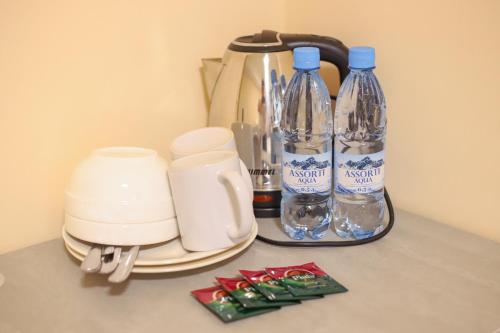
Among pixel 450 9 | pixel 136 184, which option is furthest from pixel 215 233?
pixel 450 9

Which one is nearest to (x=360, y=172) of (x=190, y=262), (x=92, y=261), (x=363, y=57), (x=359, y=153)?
(x=359, y=153)

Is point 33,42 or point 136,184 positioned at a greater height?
point 33,42

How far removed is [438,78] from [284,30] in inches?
14.3

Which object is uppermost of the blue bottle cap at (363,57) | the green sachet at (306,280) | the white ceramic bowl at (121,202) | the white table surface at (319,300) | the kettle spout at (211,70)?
the blue bottle cap at (363,57)

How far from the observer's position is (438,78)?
0.97 meters

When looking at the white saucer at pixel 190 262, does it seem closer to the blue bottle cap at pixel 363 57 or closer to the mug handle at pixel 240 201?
the mug handle at pixel 240 201

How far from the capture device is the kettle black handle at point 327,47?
40.0 inches

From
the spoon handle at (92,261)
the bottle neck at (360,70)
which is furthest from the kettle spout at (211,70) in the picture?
the spoon handle at (92,261)

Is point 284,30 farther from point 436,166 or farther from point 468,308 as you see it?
point 468,308

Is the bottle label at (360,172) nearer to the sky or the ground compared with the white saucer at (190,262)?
nearer to the sky

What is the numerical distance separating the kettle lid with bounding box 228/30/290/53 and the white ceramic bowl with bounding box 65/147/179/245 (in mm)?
239

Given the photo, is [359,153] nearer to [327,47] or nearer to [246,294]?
Result: [327,47]

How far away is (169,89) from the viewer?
3.66 feet

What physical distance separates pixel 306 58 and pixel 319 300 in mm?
332
